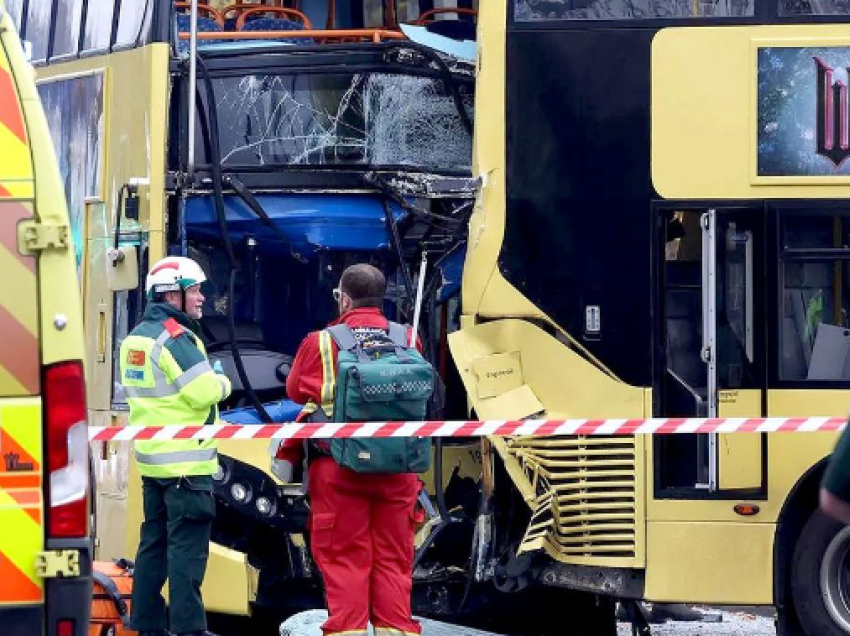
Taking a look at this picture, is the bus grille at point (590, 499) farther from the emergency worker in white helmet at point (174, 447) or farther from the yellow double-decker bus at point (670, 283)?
the emergency worker in white helmet at point (174, 447)

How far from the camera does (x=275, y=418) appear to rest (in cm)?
941

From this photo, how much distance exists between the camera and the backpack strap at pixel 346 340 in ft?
25.5

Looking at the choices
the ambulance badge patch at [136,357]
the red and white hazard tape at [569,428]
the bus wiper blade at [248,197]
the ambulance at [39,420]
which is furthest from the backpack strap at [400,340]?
the ambulance at [39,420]

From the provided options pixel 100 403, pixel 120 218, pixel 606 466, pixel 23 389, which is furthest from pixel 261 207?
pixel 23 389

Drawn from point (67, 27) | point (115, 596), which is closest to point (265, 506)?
point (115, 596)

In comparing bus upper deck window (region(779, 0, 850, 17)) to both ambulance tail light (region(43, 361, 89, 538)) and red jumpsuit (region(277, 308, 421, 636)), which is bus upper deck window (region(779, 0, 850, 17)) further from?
ambulance tail light (region(43, 361, 89, 538))

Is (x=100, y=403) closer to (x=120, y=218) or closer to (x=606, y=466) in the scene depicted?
(x=120, y=218)

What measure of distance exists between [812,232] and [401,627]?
2520mm

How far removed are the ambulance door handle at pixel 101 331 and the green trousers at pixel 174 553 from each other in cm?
A: 141

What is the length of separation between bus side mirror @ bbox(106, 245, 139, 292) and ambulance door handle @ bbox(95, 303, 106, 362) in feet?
0.56

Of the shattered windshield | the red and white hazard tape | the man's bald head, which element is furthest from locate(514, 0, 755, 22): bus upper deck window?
the red and white hazard tape

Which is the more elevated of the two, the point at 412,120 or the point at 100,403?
the point at 412,120

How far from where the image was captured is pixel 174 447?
849 cm

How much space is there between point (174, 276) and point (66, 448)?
11.5 ft
